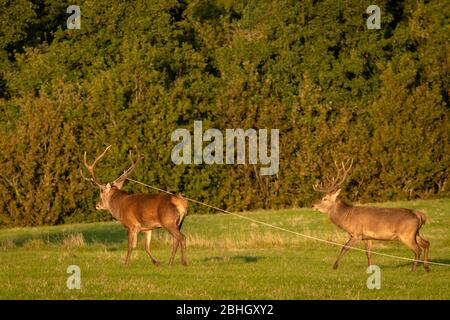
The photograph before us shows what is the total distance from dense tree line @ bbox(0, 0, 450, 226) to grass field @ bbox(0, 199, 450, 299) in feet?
26.1

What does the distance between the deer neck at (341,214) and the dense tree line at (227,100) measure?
61.5ft

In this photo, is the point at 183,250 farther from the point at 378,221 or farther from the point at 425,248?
the point at 425,248

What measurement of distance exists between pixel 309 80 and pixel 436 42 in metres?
7.89

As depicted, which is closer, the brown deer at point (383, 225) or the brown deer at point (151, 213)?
the brown deer at point (383, 225)

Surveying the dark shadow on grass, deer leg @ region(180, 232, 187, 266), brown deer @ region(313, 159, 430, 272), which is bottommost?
the dark shadow on grass

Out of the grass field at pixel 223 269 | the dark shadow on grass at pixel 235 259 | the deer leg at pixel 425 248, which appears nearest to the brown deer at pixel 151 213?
the grass field at pixel 223 269

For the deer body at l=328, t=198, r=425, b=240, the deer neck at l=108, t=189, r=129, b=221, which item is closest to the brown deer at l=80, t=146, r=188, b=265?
the deer neck at l=108, t=189, r=129, b=221

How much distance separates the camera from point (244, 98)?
139 feet

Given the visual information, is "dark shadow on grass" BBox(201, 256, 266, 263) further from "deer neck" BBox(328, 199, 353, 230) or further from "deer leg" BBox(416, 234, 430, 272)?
"deer leg" BBox(416, 234, 430, 272)

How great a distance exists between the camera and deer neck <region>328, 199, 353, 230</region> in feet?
66.9

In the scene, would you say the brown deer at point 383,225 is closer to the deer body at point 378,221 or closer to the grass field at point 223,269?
the deer body at point 378,221

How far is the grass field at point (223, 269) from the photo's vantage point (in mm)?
16328

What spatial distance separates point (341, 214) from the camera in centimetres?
2062

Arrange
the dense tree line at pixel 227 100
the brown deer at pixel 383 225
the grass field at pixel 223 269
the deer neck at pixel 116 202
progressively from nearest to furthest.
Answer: the grass field at pixel 223 269, the brown deer at pixel 383 225, the deer neck at pixel 116 202, the dense tree line at pixel 227 100
